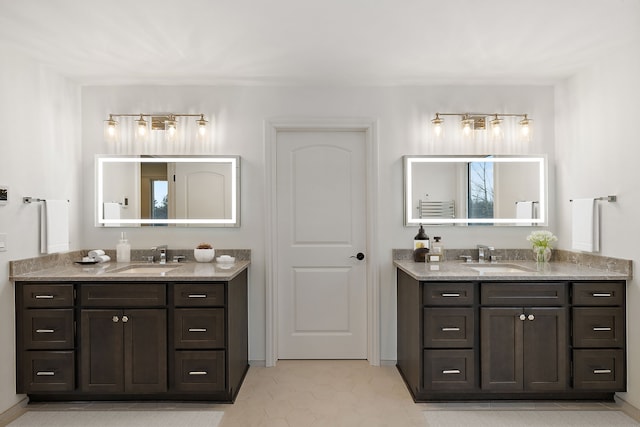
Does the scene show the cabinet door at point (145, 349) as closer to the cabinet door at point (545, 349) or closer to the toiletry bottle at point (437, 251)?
the toiletry bottle at point (437, 251)

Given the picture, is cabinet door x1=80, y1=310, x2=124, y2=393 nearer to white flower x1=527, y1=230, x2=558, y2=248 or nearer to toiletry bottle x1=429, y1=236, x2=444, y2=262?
toiletry bottle x1=429, y1=236, x2=444, y2=262

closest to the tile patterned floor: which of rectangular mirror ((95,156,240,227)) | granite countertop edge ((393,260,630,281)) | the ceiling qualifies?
granite countertop edge ((393,260,630,281))

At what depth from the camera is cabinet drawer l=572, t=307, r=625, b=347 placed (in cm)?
303

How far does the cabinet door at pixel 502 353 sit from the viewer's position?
9.89ft

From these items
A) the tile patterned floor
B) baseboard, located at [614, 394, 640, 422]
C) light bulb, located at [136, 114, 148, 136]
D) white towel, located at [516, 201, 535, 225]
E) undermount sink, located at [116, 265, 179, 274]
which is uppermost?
light bulb, located at [136, 114, 148, 136]

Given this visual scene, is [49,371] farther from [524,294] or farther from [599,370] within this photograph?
[599,370]

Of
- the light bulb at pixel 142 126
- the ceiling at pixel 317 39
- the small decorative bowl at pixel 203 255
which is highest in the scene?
the ceiling at pixel 317 39

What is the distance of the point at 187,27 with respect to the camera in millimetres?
2746

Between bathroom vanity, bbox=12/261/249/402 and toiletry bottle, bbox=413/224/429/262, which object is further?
toiletry bottle, bbox=413/224/429/262

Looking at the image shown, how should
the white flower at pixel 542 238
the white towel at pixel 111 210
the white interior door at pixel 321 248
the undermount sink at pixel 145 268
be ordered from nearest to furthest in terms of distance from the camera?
the undermount sink at pixel 145 268
the white flower at pixel 542 238
the white towel at pixel 111 210
the white interior door at pixel 321 248

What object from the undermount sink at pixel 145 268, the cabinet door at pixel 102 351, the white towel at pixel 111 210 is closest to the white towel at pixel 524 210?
the undermount sink at pixel 145 268

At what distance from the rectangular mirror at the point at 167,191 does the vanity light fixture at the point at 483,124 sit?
1.73 metres

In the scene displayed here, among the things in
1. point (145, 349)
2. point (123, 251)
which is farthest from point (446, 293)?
point (123, 251)

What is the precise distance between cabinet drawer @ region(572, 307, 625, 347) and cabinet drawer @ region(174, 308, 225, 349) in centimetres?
238
